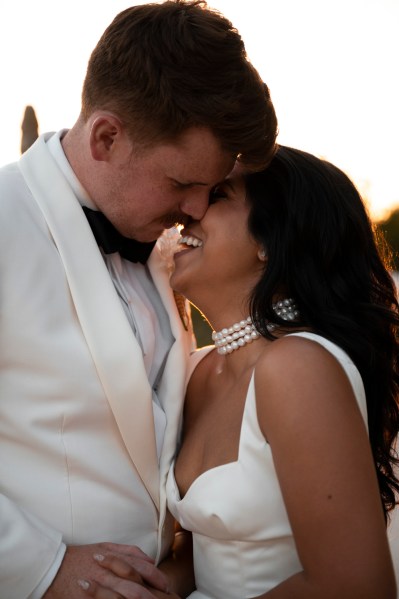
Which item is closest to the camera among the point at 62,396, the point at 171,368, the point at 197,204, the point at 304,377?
the point at 304,377

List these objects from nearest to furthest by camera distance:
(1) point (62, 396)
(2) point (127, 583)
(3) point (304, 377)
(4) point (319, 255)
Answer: (3) point (304, 377)
(2) point (127, 583)
(1) point (62, 396)
(4) point (319, 255)

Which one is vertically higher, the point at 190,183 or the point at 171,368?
the point at 190,183

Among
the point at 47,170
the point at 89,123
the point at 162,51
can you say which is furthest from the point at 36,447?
the point at 162,51

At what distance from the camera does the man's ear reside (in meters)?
3.14

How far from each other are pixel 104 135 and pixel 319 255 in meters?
→ 1.03

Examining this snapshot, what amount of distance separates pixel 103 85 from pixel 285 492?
1840mm

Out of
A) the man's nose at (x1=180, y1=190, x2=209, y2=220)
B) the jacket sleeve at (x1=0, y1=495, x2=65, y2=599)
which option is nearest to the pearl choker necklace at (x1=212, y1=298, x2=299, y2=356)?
the man's nose at (x1=180, y1=190, x2=209, y2=220)

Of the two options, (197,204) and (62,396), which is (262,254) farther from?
(62,396)

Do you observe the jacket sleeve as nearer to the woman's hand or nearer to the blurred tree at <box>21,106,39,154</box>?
the woman's hand

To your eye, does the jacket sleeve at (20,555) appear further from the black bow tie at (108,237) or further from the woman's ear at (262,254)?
the woman's ear at (262,254)

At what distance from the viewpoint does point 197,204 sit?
3240 mm

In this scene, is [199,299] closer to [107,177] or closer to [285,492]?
[107,177]

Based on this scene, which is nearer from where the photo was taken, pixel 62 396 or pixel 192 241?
pixel 62 396

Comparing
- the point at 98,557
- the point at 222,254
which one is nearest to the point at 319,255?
the point at 222,254
